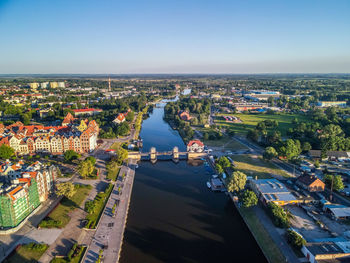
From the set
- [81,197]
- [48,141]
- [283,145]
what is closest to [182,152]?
[283,145]

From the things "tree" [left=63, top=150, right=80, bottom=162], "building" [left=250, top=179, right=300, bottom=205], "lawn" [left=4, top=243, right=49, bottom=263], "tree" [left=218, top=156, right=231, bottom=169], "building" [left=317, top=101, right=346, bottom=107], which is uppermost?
"building" [left=317, top=101, right=346, bottom=107]

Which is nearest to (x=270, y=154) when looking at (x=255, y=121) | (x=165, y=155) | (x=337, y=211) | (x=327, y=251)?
(x=337, y=211)

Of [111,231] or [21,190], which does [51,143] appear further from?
[111,231]

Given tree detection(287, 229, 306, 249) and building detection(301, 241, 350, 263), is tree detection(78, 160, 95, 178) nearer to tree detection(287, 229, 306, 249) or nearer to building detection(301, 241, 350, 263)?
tree detection(287, 229, 306, 249)

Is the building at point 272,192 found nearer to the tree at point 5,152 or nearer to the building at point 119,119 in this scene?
the tree at point 5,152

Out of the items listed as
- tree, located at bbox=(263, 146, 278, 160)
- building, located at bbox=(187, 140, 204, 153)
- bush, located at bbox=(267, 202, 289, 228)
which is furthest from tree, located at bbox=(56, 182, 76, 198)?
tree, located at bbox=(263, 146, 278, 160)

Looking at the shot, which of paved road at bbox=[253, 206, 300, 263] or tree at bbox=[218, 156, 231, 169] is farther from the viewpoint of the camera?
tree at bbox=[218, 156, 231, 169]

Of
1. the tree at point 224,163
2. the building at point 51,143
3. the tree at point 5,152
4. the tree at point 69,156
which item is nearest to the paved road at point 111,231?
the tree at point 69,156
